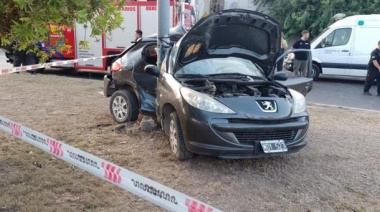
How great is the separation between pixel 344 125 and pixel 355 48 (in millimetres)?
7170

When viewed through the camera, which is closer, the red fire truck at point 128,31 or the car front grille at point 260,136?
the car front grille at point 260,136

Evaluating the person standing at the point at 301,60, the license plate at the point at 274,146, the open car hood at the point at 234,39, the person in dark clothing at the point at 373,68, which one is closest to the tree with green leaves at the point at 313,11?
the person standing at the point at 301,60

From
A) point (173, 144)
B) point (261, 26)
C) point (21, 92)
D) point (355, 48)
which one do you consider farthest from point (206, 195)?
point (355, 48)

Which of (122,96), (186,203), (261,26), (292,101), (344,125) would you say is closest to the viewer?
(186,203)

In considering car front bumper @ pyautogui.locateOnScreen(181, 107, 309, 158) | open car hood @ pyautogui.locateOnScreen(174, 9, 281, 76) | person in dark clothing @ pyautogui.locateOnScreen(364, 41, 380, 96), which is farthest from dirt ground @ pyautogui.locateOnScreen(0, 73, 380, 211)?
person in dark clothing @ pyautogui.locateOnScreen(364, 41, 380, 96)

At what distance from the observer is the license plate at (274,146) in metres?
4.43

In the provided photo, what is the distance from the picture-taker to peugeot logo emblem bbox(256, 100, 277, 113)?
4.53 metres

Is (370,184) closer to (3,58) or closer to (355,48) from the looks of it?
(355,48)

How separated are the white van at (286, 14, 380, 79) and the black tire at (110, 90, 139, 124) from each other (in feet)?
29.7

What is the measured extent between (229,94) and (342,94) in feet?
25.9

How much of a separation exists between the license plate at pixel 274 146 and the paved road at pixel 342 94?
19.6ft

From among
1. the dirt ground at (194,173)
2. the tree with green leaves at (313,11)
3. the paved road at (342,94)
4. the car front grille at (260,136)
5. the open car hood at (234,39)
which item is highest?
the tree with green leaves at (313,11)

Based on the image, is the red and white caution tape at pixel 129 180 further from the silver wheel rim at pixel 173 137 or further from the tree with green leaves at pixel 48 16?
the silver wheel rim at pixel 173 137

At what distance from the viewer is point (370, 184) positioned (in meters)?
4.45
